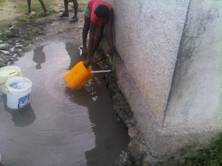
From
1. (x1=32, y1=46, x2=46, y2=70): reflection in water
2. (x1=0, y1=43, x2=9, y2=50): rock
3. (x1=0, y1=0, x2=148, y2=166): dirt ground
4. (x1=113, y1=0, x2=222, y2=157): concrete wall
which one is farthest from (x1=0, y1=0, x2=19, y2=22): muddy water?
(x1=113, y1=0, x2=222, y2=157): concrete wall

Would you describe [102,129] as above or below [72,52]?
below

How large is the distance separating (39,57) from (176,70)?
156 inches

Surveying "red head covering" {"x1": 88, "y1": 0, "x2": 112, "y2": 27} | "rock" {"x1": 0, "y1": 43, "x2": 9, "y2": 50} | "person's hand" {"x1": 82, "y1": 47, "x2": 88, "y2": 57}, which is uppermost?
"red head covering" {"x1": 88, "y1": 0, "x2": 112, "y2": 27}

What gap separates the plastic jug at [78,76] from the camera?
6.37m

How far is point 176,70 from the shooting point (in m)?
4.29

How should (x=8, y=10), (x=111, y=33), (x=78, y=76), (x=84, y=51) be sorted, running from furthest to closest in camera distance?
(x=8, y=10) → (x=84, y=51) → (x=111, y=33) → (x=78, y=76)

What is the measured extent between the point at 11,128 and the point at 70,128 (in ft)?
2.73

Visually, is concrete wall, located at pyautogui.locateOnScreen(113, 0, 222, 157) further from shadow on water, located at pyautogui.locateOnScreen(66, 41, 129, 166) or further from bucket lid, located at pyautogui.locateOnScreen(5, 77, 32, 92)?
bucket lid, located at pyautogui.locateOnScreen(5, 77, 32, 92)

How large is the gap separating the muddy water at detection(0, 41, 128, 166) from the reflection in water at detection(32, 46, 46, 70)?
5.8 inches

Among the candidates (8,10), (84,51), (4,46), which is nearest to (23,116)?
(84,51)

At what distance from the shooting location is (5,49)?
7.71 metres

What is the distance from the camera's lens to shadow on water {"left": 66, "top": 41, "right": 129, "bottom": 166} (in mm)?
5391

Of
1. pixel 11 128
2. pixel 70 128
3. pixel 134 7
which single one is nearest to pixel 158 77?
pixel 134 7

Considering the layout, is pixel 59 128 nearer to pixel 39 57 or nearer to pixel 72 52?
pixel 39 57
